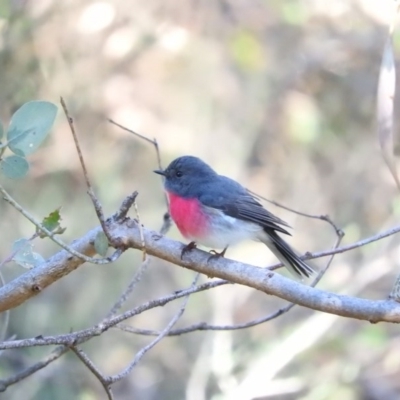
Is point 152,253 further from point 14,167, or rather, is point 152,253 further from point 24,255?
point 14,167

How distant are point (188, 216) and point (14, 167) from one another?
1518 mm

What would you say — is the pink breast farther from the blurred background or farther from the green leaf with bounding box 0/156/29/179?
the green leaf with bounding box 0/156/29/179

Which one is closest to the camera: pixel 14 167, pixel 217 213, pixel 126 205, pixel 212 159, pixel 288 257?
pixel 14 167

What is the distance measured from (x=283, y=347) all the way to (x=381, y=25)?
3.30m

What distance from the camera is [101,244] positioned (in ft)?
7.08

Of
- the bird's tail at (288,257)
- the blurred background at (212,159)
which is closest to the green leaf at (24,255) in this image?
the bird's tail at (288,257)

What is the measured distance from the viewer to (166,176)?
3.86m

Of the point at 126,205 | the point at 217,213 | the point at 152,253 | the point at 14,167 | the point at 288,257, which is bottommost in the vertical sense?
the point at 288,257

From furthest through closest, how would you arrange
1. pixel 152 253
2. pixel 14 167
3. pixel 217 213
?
pixel 217 213 < pixel 152 253 < pixel 14 167

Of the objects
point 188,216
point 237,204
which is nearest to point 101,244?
point 188,216

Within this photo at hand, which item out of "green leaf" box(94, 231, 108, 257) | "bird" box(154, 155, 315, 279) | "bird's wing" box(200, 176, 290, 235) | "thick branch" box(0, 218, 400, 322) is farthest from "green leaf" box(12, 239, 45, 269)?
"bird's wing" box(200, 176, 290, 235)

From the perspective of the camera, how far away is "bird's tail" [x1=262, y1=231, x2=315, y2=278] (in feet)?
11.2

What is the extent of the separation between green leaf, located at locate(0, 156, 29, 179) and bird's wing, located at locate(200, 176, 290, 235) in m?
1.65

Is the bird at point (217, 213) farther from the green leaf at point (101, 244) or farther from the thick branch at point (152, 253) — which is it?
the green leaf at point (101, 244)
